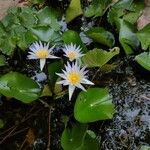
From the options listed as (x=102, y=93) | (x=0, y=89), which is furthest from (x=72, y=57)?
(x=0, y=89)

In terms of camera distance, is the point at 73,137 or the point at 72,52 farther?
the point at 72,52

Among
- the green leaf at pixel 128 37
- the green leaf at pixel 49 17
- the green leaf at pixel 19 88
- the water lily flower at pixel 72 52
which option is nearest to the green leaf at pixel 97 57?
the water lily flower at pixel 72 52

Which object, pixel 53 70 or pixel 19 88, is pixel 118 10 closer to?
pixel 53 70

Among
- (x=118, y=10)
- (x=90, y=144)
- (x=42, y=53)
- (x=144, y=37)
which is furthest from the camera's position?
(x=118, y=10)

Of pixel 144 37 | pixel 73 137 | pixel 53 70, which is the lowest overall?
pixel 73 137

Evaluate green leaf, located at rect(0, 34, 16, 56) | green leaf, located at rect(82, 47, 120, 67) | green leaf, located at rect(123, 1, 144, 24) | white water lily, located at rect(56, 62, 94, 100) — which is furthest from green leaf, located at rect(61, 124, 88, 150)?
green leaf, located at rect(123, 1, 144, 24)

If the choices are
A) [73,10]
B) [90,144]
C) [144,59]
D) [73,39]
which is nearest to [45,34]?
[73,39]

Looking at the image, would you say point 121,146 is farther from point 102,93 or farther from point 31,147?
point 31,147
